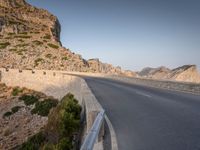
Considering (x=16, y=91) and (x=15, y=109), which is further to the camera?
(x=16, y=91)

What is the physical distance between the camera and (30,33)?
9969cm

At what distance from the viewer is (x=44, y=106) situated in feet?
116

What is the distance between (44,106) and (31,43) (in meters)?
53.9

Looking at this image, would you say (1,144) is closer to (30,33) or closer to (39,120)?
(39,120)

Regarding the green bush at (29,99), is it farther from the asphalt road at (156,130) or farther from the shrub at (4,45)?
the shrub at (4,45)

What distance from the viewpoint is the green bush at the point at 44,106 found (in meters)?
34.1

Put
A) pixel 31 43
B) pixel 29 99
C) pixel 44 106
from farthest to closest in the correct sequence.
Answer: pixel 31 43 → pixel 29 99 → pixel 44 106

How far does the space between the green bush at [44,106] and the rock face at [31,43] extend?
37.7 m

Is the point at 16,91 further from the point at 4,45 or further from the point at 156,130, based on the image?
the point at 156,130

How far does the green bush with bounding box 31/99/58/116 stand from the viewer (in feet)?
112

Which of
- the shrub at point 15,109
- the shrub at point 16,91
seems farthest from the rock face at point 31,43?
the shrub at point 15,109

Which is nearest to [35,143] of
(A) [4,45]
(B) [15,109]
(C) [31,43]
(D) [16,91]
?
(B) [15,109]

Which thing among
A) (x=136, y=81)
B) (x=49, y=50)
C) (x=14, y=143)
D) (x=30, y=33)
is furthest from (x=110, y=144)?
(x=30, y=33)

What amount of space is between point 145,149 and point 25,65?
71954 mm
